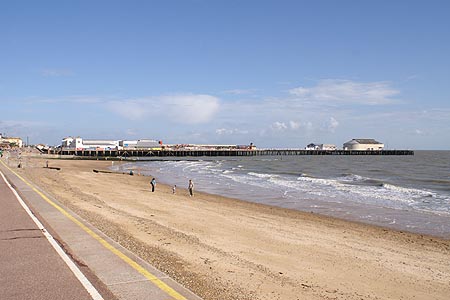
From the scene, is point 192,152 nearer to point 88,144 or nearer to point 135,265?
point 88,144

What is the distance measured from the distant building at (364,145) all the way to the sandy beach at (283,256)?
595 ft

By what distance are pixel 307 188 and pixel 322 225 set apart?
17096 mm

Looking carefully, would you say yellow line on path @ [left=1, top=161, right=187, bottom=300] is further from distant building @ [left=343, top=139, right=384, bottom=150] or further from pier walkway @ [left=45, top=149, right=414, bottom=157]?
distant building @ [left=343, top=139, right=384, bottom=150]

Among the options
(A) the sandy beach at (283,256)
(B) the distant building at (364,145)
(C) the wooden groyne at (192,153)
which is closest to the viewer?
(A) the sandy beach at (283,256)

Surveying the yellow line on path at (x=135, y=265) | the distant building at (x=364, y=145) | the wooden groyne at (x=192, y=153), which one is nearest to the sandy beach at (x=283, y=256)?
the yellow line on path at (x=135, y=265)

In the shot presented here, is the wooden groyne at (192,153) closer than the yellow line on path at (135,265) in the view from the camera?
No

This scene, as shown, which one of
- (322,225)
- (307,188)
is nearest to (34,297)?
(322,225)

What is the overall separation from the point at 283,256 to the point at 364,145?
19039 cm

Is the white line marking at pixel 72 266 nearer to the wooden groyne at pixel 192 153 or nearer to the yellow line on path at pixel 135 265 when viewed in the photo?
the yellow line on path at pixel 135 265

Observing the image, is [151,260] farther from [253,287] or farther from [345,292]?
[345,292]

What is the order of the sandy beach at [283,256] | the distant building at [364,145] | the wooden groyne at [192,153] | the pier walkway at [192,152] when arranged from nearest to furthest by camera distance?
the sandy beach at [283,256] < the wooden groyne at [192,153] < the pier walkway at [192,152] < the distant building at [364,145]

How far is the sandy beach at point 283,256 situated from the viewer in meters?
7.65

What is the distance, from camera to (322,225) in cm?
1777

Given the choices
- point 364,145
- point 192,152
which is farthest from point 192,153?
point 364,145
